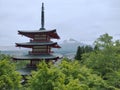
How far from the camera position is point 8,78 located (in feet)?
107

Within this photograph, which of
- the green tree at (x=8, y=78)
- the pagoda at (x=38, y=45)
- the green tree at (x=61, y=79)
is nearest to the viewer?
the green tree at (x=61, y=79)

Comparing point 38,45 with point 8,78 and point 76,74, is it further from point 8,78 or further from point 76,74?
point 76,74

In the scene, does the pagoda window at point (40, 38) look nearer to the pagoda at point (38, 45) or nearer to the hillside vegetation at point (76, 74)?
the pagoda at point (38, 45)

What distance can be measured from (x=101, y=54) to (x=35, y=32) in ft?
34.2

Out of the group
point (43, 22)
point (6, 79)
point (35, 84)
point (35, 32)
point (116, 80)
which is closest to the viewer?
point (35, 84)

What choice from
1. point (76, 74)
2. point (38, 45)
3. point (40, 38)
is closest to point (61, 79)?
point (76, 74)

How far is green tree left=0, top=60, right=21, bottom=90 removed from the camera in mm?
32625

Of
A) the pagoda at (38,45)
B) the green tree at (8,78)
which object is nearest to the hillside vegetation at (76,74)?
the green tree at (8,78)

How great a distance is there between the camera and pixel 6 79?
32562 mm

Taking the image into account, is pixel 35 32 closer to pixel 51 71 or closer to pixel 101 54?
pixel 101 54

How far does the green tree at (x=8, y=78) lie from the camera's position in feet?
107

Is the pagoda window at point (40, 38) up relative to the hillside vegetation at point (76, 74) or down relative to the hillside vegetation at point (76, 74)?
up

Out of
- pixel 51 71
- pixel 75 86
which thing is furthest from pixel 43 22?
pixel 75 86

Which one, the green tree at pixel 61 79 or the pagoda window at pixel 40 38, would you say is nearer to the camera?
the green tree at pixel 61 79
